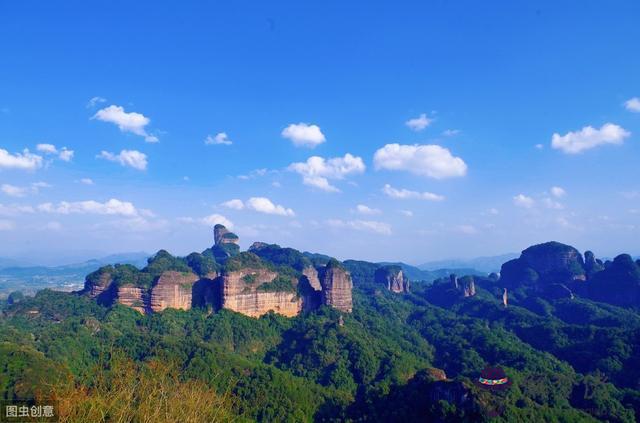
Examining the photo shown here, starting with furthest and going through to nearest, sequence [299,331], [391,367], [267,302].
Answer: [267,302]
[299,331]
[391,367]

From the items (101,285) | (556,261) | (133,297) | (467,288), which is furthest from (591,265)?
(101,285)

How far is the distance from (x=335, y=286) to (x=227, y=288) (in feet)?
73.5

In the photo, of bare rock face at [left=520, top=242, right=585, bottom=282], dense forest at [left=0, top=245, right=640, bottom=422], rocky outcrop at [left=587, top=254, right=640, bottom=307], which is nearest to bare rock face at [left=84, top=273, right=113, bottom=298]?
dense forest at [left=0, top=245, right=640, bottom=422]

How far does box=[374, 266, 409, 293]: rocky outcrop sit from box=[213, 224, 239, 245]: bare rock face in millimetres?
50308

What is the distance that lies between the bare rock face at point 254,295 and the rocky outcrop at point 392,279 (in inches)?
2672

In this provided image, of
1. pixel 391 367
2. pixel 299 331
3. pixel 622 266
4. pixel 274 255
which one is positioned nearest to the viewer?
pixel 391 367

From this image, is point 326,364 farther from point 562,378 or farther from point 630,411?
point 630,411

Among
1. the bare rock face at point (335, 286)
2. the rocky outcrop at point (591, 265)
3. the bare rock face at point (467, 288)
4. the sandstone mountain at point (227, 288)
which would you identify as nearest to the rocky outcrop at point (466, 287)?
the bare rock face at point (467, 288)

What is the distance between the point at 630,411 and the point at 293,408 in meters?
34.7

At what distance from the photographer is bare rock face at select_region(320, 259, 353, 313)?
291 ft

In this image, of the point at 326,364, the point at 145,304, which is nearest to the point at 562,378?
the point at 326,364

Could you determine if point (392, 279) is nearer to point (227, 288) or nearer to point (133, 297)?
point (227, 288)

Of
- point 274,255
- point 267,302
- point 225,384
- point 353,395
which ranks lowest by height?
point 353,395

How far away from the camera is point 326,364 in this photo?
214 ft
